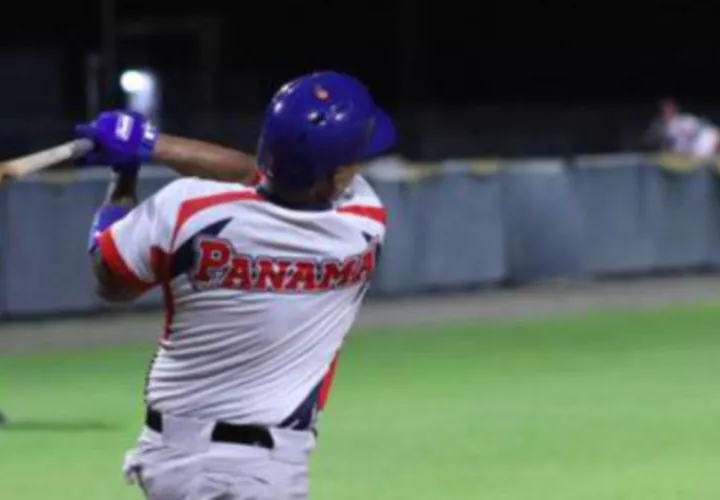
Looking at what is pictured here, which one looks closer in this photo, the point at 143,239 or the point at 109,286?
the point at 143,239

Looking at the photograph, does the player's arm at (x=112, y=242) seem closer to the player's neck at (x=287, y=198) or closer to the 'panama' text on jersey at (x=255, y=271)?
the 'panama' text on jersey at (x=255, y=271)

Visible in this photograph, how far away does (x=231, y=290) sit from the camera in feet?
16.4

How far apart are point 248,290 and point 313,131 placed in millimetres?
424

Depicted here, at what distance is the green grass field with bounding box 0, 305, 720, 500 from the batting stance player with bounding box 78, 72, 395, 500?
4.93 m

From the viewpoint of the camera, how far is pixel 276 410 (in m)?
5.00

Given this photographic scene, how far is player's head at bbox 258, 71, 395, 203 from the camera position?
491 cm

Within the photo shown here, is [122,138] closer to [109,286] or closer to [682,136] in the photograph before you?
[109,286]

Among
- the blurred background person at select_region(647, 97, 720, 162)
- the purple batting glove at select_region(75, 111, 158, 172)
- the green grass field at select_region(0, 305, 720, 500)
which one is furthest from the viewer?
the blurred background person at select_region(647, 97, 720, 162)

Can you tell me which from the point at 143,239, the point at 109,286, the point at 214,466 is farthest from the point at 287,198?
the point at 214,466

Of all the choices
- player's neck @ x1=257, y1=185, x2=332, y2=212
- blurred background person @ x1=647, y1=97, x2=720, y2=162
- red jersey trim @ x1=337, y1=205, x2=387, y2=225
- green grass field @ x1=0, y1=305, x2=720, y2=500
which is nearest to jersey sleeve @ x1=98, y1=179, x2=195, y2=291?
player's neck @ x1=257, y1=185, x2=332, y2=212

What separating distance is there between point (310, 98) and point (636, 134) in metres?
28.7

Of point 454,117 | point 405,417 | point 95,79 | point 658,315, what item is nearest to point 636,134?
point 454,117

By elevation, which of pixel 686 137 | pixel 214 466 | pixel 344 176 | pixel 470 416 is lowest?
pixel 686 137

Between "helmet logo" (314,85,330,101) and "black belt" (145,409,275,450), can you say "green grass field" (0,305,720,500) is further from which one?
"helmet logo" (314,85,330,101)
